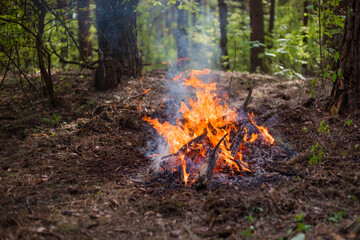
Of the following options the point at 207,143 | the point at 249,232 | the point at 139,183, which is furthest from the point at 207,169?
the point at 249,232

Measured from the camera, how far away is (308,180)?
383 cm

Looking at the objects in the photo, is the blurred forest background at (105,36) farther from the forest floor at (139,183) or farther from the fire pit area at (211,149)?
the fire pit area at (211,149)

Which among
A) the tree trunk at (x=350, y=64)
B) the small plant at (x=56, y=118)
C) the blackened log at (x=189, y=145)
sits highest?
the tree trunk at (x=350, y=64)

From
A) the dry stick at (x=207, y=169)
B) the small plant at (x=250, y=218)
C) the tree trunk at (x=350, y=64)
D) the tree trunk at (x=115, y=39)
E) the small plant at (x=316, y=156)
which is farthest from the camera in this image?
the tree trunk at (x=115, y=39)

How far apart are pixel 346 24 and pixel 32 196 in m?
5.69

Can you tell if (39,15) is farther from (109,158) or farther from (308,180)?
(308,180)

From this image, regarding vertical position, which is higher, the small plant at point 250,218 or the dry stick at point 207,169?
the dry stick at point 207,169

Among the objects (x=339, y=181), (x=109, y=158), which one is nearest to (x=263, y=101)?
(x=339, y=181)

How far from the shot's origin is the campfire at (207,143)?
14.4 ft

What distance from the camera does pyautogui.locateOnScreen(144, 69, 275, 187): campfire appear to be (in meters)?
4.39

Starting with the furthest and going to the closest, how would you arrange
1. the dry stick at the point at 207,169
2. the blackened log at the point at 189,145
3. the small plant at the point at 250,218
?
the blackened log at the point at 189,145, the dry stick at the point at 207,169, the small plant at the point at 250,218

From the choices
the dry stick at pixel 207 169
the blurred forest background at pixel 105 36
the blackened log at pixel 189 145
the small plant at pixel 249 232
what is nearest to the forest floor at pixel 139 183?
the small plant at pixel 249 232

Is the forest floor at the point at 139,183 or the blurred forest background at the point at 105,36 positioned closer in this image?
the forest floor at the point at 139,183

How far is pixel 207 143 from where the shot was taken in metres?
4.92
